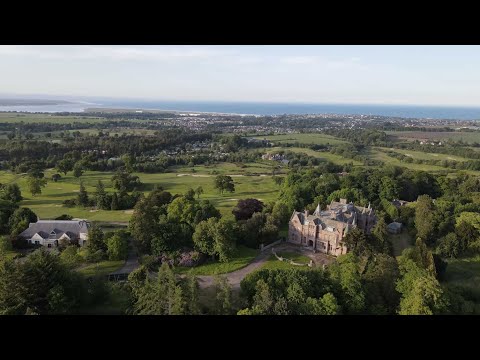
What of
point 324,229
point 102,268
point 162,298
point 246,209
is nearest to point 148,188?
point 246,209

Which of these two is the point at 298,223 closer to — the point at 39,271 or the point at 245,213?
the point at 245,213

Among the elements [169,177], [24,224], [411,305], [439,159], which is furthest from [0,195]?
[439,159]

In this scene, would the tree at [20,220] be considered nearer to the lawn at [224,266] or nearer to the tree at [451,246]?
the lawn at [224,266]

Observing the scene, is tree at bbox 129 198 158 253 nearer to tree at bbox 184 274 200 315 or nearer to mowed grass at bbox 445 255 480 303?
tree at bbox 184 274 200 315

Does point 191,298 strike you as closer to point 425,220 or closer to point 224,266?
point 224,266

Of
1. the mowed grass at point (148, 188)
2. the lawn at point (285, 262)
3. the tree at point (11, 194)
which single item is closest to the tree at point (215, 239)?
the lawn at point (285, 262)

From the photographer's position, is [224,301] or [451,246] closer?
[224,301]
